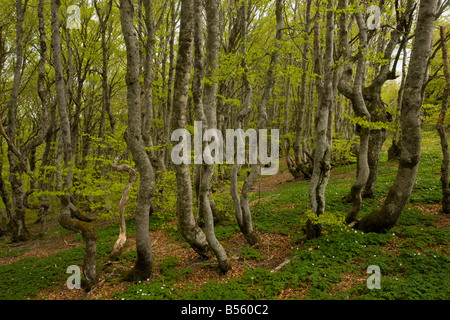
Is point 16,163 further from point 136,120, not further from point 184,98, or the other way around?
point 184,98

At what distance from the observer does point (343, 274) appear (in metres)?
5.11

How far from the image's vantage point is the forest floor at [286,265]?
15.5 ft

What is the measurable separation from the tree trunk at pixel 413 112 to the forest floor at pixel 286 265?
944 millimetres

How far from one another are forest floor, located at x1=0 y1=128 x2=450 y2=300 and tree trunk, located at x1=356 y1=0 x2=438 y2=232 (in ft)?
3.10

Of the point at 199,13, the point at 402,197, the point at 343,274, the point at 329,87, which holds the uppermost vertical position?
the point at 199,13

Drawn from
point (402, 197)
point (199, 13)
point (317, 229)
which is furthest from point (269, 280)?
point (199, 13)

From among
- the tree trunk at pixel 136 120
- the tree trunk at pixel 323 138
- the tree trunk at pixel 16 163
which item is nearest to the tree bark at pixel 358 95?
the tree trunk at pixel 323 138

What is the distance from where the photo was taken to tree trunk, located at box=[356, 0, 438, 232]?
5355 mm

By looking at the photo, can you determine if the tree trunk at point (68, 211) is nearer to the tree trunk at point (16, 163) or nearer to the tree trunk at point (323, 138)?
the tree trunk at point (16, 163)

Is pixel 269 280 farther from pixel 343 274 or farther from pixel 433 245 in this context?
pixel 433 245

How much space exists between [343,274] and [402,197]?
8.59 ft

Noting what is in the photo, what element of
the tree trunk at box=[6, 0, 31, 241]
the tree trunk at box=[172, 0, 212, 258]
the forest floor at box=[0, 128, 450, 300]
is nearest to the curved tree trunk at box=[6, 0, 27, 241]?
the tree trunk at box=[6, 0, 31, 241]

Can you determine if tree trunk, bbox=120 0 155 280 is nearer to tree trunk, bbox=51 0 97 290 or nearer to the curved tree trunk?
tree trunk, bbox=51 0 97 290
